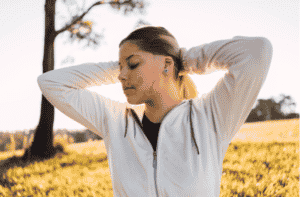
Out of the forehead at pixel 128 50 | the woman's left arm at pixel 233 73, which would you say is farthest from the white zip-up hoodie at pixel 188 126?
the forehead at pixel 128 50

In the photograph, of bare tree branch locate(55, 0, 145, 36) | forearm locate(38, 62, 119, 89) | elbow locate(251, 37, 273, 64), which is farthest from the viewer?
→ bare tree branch locate(55, 0, 145, 36)

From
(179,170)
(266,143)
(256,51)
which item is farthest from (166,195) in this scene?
(266,143)

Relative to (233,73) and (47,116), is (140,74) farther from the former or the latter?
(47,116)

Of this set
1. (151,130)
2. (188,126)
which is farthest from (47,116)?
(188,126)

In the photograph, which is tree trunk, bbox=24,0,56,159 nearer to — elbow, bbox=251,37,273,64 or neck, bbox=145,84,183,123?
neck, bbox=145,84,183,123

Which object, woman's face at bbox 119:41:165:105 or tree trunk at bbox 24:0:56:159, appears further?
tree trunk at bbox 24:0:56:159

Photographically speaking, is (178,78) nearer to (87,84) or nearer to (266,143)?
(87,84)

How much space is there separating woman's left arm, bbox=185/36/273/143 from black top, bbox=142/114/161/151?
28cm

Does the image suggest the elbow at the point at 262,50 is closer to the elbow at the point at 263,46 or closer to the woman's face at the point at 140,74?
the elbow at the point at 263,46

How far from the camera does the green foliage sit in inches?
90.9

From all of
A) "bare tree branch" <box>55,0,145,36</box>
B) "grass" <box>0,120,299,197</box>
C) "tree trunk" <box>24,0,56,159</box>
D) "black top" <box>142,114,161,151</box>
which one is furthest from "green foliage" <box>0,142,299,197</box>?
"bare tree branch" <box>55,0,145,36</box>

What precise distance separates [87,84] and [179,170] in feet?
2.27

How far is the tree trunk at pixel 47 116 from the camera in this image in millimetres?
3730

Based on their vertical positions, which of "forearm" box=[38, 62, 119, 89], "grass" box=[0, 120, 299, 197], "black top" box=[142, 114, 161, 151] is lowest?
"grass" box=[0, 120, 299, 197]
